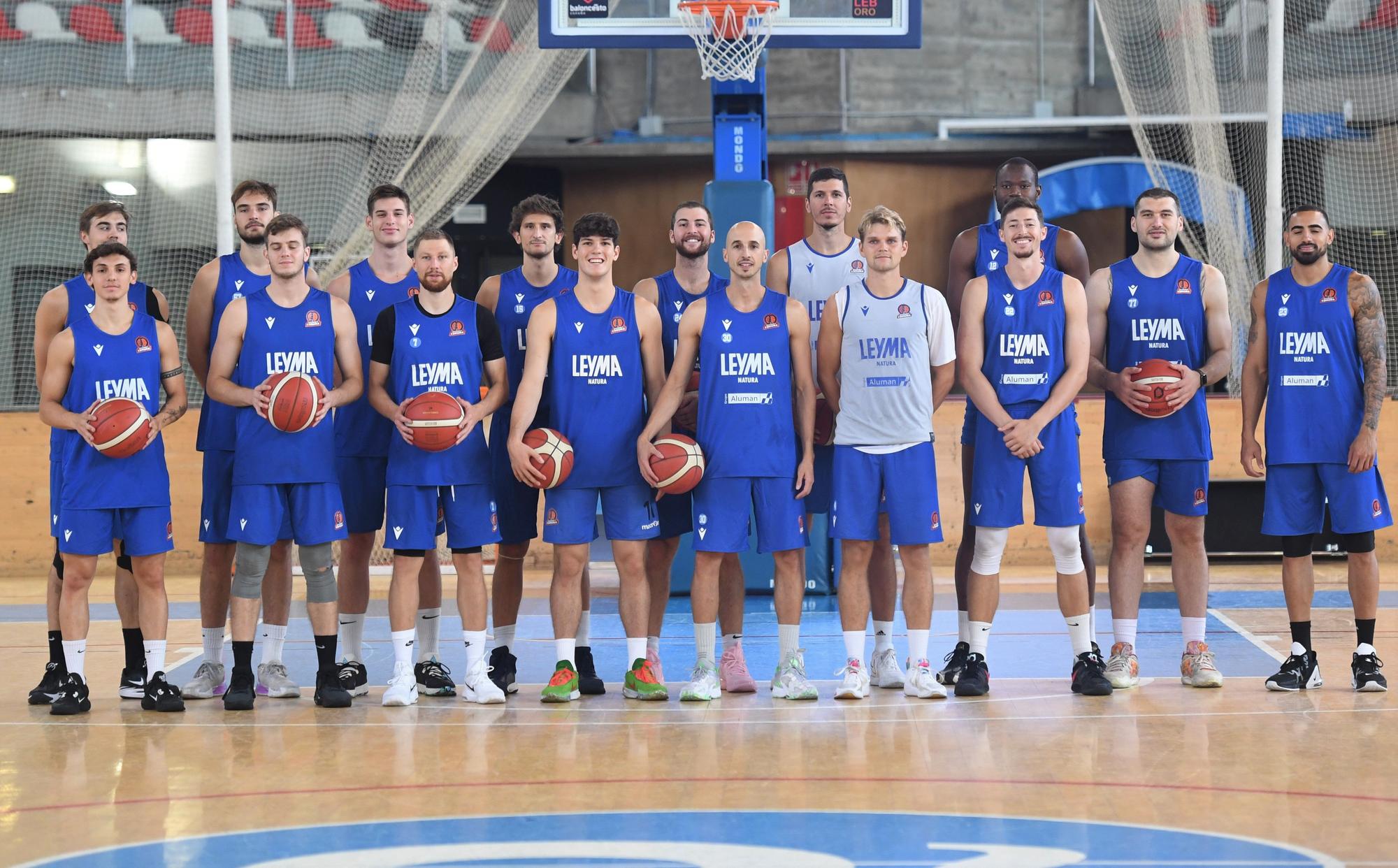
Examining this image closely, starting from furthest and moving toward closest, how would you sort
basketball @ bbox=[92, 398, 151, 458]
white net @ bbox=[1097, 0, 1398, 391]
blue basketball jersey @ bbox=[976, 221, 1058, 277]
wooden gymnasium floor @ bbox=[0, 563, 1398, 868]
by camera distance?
white net @ bbox=[1097, 0, 1398, 391], blue basketball jersey @ bbox=[976, 221, 1058, 277], basketball @ bbox=[92, 398, 151, 458], wooden gymnasium floor @ bbox=[0, 563, 1398, 868]

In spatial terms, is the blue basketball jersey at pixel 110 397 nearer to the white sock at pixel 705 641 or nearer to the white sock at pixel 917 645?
the white sock at pixel 705 641

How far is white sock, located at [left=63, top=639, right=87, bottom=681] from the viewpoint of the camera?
19.9ft

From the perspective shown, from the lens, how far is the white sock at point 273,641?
6438mm

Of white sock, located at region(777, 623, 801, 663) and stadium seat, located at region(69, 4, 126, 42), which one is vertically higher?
stadium seat, located at region(69, 4, 126, 42)

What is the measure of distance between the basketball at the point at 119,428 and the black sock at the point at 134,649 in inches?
33.7

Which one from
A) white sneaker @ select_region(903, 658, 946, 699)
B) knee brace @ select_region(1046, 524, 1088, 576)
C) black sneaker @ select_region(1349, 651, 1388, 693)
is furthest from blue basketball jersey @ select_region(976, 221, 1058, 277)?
black sneaker @ select_region(1349, 651, 1388, 693)

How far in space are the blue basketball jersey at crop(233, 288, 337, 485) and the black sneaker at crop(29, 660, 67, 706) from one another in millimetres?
1181

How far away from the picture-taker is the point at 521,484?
6438mm

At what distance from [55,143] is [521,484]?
10.7m

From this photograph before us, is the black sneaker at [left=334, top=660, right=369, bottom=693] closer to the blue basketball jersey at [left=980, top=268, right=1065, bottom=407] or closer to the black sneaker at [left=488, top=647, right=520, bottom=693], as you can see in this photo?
the black sneaker at [left=488, top=647, right=520, bottom=693]

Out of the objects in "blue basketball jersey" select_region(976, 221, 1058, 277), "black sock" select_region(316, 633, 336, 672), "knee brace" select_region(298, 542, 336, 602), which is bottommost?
"black sock" select_region(316, 633, 336, 672)

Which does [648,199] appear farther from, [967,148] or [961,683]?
[961,683]

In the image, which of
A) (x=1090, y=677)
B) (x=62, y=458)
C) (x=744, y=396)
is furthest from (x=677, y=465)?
(x=62, y=458)

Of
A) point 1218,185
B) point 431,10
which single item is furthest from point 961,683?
point 431,10
